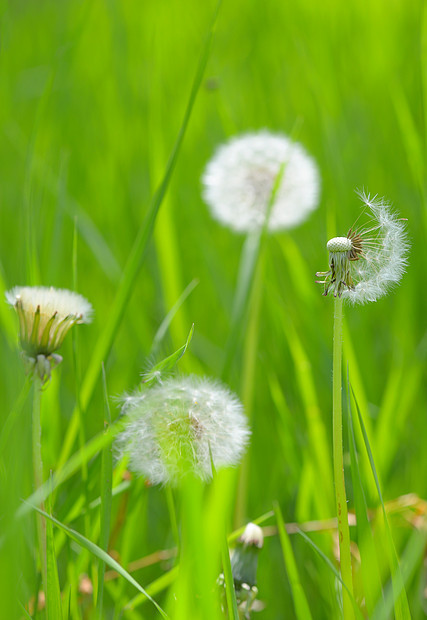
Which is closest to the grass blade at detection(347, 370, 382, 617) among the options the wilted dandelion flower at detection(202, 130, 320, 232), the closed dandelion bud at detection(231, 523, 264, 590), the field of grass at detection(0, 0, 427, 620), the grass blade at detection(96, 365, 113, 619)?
the field of grass at detection(0, 0, 427, 620)

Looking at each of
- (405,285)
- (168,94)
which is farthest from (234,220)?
(168,94)

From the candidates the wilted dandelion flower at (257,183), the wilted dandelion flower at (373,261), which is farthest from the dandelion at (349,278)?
the wilted dandelion flower at (257,183)

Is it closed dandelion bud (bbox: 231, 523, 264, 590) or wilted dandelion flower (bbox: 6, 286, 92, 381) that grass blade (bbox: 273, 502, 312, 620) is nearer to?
closed dandelion bud (bbox: 231, 523, 264, 590)

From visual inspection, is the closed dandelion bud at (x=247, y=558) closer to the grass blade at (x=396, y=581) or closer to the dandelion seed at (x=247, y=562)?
the dandelion seed at (x=247, y=562)

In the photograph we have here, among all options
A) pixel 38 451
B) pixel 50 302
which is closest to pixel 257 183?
pixel 50 302

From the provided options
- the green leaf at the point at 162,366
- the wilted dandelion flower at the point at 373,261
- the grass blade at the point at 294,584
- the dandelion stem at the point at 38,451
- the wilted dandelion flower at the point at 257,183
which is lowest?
the grass blade at the point at 294,584

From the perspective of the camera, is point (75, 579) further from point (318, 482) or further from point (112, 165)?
point (112, 165)
